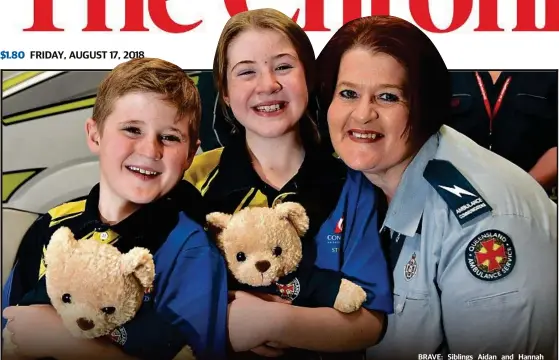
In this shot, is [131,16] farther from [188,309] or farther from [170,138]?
[188,309]

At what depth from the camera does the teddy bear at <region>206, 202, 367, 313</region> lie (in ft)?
5.25

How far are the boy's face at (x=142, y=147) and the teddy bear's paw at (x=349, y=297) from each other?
0.48m

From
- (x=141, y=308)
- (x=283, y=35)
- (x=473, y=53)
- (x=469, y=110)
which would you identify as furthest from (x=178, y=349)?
(x=473, y=53)

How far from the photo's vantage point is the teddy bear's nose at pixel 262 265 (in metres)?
1.59

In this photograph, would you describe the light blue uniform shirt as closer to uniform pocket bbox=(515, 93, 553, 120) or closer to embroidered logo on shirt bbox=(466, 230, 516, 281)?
embroidered logo on shirt bbox=(466, 230, 516, 281)

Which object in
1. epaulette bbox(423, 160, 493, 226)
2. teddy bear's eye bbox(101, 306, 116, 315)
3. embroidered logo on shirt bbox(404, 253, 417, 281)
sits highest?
epaulette bbox(423, 160, 493, 226)

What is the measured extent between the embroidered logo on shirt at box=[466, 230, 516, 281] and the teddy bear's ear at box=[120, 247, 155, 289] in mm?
759

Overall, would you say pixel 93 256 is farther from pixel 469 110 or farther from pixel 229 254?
pixel 469 110

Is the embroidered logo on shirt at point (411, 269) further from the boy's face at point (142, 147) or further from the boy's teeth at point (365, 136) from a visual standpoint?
the boy's face at point (142, 147)

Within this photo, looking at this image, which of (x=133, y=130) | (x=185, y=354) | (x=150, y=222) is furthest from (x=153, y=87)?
(x=185, y=354)

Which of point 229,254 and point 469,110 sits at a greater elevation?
point 469,110

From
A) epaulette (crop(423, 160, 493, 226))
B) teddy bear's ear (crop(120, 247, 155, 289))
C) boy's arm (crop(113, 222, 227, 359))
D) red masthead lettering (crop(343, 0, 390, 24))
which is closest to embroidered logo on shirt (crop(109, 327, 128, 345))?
boy's arm (crop(113, 222, 227, 359))

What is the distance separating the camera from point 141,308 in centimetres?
162

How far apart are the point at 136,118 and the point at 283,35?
403mm
